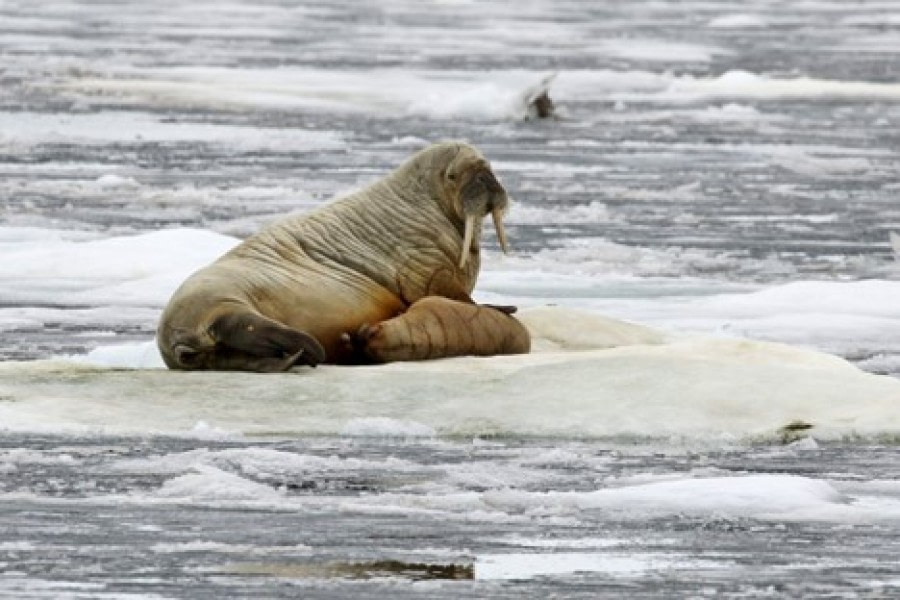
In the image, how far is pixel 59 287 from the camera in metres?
13.6

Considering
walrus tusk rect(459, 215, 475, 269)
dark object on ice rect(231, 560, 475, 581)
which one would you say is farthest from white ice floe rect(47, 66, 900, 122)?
dark object on ice rect(231, 560, 475, 581)

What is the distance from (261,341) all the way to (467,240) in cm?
107

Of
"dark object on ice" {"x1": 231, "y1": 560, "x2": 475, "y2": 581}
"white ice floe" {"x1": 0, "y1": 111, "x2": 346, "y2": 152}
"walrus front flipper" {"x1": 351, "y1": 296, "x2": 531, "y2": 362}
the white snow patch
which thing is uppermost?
"walrus front flipper" {"x1": 351, "y1": 296, "x2": 531, "y2": 362}

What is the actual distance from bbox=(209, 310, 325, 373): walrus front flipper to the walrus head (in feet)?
3.08

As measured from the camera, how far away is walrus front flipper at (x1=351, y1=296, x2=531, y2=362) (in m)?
9.84

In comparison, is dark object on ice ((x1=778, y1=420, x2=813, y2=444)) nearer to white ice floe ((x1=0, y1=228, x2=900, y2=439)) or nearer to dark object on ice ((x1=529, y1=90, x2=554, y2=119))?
white ice floe ((x1=0, y1=228, x2=900, y2=439))

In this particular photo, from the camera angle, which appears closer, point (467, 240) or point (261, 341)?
point (261, 341)

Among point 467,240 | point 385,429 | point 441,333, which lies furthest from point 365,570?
point 467,240

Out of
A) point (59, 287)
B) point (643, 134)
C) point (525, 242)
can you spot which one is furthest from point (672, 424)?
point (643, 134)

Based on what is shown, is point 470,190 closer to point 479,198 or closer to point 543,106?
point 479,198

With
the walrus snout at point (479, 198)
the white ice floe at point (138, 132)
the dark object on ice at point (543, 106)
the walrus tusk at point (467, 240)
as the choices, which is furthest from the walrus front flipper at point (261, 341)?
the dark object on ice at point (543, 106)

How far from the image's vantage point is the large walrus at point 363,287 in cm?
962

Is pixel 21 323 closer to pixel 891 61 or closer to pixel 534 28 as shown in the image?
pixel 891 61

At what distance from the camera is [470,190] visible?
34.0 ft
